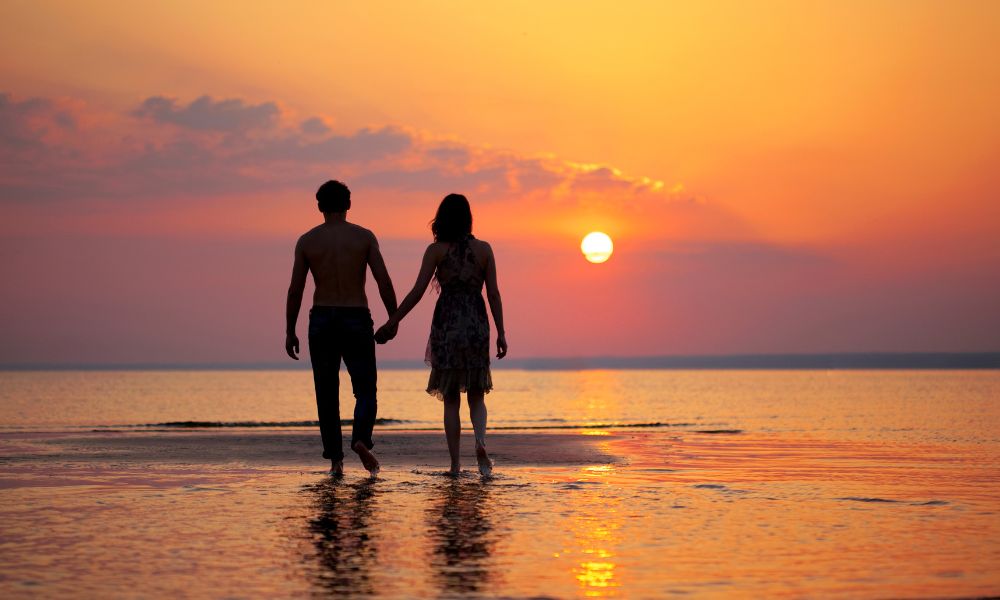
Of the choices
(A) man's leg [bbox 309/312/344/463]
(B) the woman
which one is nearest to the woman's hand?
(B) the woman

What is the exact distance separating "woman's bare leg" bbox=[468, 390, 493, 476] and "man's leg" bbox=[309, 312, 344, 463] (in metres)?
1.18

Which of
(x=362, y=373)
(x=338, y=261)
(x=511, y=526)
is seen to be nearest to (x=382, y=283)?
(x=338, y=261)

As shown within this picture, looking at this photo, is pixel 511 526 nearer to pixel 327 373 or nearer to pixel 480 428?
pixel 480 428

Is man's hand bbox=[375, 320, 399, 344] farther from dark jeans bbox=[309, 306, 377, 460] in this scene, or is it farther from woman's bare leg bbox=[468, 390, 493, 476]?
woman's bare leg bbox=[468, 390, 493, 476]

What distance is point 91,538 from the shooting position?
6.20m

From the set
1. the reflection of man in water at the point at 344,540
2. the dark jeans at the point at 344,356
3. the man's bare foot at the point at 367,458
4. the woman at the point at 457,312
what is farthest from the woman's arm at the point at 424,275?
the reflection of man in water at the point at 344,540

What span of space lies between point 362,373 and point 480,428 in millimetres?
1126

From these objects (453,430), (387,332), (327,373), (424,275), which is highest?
(424,275)

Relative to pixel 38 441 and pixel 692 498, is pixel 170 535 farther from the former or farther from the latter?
pixel 38 441

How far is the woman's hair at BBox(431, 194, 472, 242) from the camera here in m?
10.2

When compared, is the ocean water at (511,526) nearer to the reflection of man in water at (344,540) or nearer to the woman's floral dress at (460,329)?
the reflection of man in water at (344,540)

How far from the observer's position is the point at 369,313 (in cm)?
1001

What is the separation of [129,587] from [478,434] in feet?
17.6

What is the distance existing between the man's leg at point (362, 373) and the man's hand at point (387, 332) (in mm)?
84
